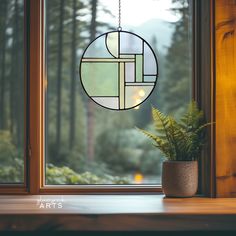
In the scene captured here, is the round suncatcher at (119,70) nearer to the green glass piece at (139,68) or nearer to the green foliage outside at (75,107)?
the green glass piece at (139,68)

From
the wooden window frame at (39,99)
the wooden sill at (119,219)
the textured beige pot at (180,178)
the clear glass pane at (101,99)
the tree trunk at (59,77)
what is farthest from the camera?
the tree trunk at (59,77)

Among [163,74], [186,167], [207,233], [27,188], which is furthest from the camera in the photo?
[163,74]

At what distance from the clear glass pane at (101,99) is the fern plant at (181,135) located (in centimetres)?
25

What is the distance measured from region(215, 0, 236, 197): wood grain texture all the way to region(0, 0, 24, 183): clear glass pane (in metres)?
1.17

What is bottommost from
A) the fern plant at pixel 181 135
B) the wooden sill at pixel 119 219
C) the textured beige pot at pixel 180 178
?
the wooden sill at pixel 119 219

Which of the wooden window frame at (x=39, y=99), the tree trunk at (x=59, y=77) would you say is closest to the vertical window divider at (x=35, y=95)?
the wooden window frame at (x=39, y=99)

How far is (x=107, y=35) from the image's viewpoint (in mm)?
2834

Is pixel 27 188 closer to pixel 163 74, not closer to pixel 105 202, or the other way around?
pixel 105 202

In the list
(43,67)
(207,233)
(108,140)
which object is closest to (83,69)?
(43,67)

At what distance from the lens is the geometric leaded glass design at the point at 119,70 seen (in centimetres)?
281

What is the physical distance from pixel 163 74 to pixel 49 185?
1194 millimetres

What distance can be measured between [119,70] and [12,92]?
2.20ft

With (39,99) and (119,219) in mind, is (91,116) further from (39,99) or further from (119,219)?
(119,219)

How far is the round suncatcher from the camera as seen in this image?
2814 mm
